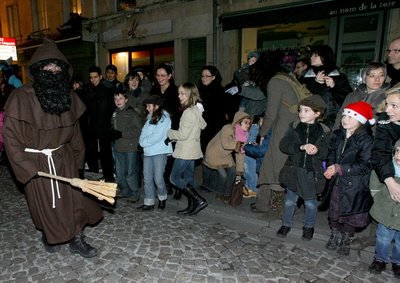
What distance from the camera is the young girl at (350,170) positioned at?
3.38 metres

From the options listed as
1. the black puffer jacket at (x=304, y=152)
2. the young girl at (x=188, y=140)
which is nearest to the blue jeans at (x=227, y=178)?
the young girl at (x=188, y=140)

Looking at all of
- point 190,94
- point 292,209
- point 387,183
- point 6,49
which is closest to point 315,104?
point 387,183

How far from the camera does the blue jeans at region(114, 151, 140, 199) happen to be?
534cm

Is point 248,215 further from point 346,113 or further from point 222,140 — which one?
point 346,113

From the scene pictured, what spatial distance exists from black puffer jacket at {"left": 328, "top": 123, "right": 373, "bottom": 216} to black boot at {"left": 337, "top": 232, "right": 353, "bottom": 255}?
1.28 feet

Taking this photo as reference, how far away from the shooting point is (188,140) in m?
4.73

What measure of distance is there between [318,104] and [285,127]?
2.19 ft

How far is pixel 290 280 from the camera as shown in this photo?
10.5 feet

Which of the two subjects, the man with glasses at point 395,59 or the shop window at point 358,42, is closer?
the man with glasses at point 395,59

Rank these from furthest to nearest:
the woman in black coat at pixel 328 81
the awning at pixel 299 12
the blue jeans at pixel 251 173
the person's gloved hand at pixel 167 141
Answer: the awning at pixel 299 12, the blue jeans at pixel 251 173, the person's gloved hand at pixel 167 141, the woman in black coat at pixel 328 81

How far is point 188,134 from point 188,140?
0.12m

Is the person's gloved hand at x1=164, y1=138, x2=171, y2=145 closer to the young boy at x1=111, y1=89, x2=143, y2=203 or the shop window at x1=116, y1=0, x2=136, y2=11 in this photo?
the young boy at x1=111, y1=89, x2=143, y2=203

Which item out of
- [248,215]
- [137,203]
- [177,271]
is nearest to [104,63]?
[137,203]

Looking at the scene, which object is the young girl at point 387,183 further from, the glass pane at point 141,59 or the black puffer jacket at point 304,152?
the glass pane at point 141,59
